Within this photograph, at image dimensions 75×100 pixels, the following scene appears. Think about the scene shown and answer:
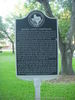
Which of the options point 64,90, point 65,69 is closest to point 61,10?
point 65,69

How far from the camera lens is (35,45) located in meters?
3.92

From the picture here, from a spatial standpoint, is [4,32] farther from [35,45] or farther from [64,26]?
[35,45]

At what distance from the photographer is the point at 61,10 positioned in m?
8.09

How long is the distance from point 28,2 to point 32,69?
191 inches

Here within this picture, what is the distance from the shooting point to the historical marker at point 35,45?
12.9ft

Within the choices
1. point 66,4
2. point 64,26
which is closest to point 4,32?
point 64,26

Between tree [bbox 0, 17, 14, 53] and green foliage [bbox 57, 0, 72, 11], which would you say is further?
green foliage [bbox 57, 0, 72, 11]

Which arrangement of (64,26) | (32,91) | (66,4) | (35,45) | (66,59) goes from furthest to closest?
(64,26)
(66,59)
(66,4)
(32,91)
(35,45)

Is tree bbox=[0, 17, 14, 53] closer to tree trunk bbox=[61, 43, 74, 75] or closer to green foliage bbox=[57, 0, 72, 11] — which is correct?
tree trunk bbox=[61, 43, 74, 75]

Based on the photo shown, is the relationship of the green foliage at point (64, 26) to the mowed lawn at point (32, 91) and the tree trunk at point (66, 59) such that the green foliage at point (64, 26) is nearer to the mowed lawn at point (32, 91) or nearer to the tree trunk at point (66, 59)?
the tree trunk at point (66, 59)

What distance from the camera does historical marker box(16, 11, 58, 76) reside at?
3.92 m

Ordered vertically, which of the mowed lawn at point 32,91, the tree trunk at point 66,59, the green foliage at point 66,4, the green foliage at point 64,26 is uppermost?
the green foliage at point 66,4

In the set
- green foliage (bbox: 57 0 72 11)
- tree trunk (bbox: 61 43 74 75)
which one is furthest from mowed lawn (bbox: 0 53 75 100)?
green foliage (bbox: 57 0 72 11)

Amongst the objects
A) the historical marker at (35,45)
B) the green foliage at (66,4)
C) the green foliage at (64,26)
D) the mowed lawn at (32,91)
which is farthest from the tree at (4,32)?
the historical marker at (35,45)
